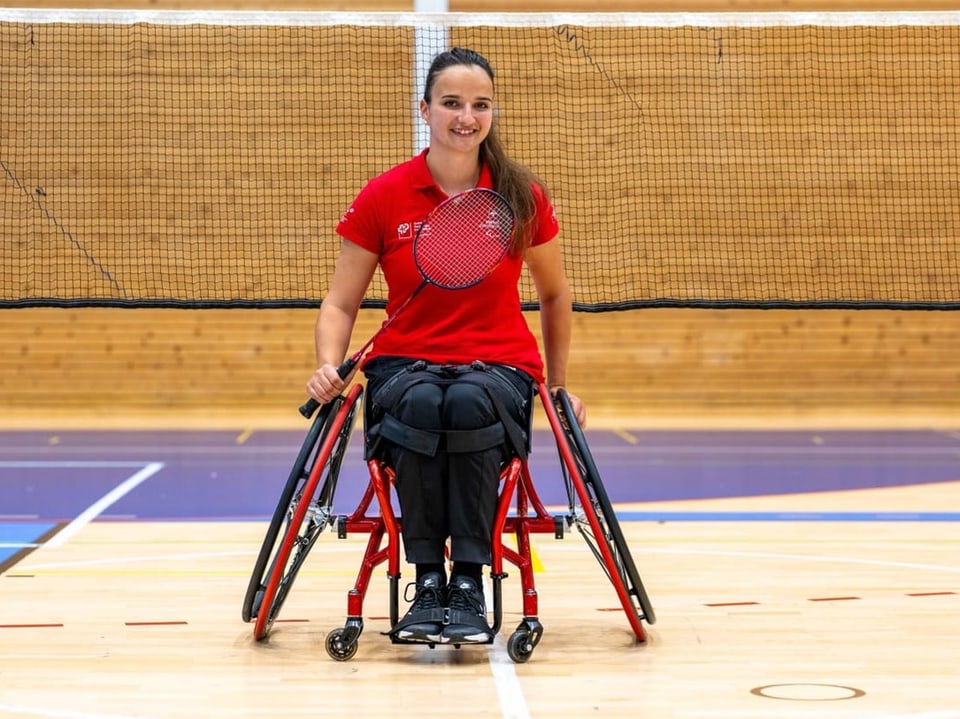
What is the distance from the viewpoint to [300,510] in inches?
139

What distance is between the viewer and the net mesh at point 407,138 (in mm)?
8766

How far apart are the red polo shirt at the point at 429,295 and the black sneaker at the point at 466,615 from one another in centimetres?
56

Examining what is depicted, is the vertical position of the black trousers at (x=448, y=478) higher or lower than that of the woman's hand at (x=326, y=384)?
lower

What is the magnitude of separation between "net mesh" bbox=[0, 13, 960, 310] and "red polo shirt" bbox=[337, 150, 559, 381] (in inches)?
176

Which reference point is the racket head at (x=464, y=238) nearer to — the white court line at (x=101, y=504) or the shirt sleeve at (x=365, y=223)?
the shirt sleeve at (x=365, y=223)

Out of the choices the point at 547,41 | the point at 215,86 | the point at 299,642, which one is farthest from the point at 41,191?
the point at 299,642

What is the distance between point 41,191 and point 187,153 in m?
1.32

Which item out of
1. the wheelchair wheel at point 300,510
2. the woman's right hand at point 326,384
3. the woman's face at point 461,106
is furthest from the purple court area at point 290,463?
the woman's face at point 461,106

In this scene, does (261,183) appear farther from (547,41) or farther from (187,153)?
(547,41)

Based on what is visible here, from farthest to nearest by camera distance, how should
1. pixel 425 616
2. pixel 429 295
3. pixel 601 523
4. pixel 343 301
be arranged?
1. pixel 343 301
2. pixel 429 295
3. pixel 601 523
4. pixel 425 616

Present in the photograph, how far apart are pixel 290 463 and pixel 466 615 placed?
598cm

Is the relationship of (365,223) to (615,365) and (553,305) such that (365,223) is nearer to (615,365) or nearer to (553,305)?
(553,305)

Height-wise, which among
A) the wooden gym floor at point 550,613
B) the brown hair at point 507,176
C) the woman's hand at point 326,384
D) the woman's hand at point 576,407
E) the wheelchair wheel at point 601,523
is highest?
the brown hair at point 507,176

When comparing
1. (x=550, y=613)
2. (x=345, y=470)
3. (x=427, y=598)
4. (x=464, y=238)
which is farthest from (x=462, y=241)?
(x=345, y=470)
